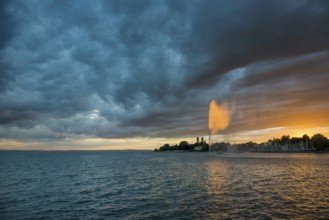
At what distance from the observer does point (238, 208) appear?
33.2 m

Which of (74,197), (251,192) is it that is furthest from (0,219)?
(251,192)

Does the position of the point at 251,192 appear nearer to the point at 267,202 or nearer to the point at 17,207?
the point at 267,202

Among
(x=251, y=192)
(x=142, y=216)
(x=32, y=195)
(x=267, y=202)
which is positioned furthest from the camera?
(x=32, y=195)

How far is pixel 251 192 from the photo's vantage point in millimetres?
44594

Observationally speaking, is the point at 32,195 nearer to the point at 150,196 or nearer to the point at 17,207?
the point at 17,207

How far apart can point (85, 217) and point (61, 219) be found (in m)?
2.88

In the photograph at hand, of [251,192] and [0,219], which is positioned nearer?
[0,219]

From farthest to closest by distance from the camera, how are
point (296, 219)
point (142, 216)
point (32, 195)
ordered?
1. point (32, 195)
2. point (142, 216)
3. point (296, 219)

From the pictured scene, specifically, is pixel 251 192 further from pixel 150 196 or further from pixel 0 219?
pixel 0 219

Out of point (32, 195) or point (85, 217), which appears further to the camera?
point (32, 195)

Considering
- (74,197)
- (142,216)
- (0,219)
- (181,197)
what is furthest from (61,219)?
(181,197)

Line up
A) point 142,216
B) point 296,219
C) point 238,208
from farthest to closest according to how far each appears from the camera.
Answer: point 238,208
point 142,216
point 296,219

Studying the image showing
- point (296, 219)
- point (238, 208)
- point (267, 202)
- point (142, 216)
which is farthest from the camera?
point (267, 202)

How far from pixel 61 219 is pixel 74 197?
1498 centimetres
